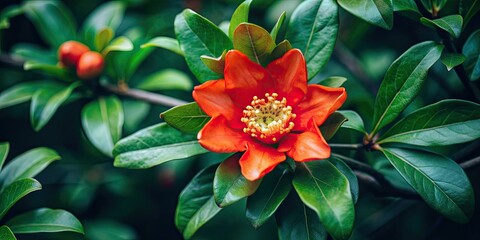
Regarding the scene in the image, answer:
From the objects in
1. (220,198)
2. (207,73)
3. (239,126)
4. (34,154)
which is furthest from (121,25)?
(220,198)

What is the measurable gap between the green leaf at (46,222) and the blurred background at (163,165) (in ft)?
1.73

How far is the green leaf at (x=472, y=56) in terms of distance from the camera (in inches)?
43.3

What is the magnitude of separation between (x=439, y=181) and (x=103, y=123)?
968mm

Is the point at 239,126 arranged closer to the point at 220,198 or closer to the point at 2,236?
the point at 220,198

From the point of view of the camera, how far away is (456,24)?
1041mm

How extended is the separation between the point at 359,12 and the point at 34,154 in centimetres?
98

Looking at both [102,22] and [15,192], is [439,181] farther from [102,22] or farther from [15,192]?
[102,22]

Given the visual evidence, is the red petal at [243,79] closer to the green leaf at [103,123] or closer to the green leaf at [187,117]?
the green leaf at [187,117]

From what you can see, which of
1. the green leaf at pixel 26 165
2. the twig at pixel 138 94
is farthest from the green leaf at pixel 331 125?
the green leaf at pixel 26 165

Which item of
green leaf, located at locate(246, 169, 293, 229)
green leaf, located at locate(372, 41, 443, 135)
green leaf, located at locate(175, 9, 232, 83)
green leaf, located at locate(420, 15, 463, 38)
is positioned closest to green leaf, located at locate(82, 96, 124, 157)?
green leaf, located at locate(175, 9, 232, 83)

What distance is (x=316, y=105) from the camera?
3.62 feet

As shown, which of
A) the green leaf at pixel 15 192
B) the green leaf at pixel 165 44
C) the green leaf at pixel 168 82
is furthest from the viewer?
the green leaf at pixel 168 82

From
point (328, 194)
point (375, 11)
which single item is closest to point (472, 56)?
point (375, 11)

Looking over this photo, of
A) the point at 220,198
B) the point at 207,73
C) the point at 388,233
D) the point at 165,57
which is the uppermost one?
the point at 207,73
